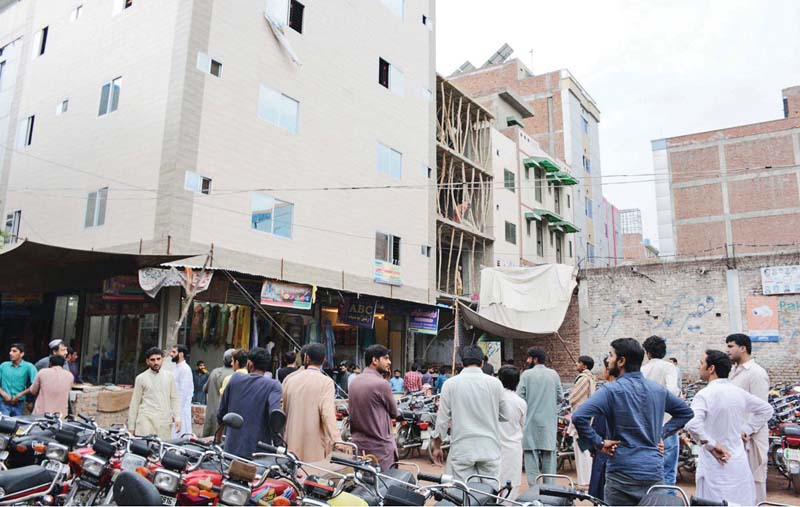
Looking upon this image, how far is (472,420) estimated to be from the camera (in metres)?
4.93

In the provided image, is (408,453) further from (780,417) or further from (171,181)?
(171,181)

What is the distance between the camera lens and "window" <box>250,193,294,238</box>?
15484 mm

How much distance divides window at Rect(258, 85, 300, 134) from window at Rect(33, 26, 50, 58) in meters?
9.14

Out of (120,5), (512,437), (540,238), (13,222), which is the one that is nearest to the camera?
(512,437)

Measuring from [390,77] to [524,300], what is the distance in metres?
9.61

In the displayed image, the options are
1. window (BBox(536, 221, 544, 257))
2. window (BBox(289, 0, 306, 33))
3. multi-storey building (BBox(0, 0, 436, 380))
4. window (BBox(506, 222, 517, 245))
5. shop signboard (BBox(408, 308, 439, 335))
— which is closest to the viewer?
multi-storey building (BBox(0, 0, 436, 380))

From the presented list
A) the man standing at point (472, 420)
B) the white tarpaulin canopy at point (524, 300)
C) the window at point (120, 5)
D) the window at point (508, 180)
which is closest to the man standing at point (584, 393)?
the man standing at point (472, 420)

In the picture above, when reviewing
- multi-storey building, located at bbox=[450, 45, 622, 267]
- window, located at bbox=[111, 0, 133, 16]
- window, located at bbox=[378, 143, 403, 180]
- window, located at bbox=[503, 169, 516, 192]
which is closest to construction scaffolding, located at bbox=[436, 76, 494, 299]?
window, located at bbox=[503, 169, 516, 192]

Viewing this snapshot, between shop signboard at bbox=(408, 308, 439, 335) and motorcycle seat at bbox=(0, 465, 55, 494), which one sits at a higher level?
shop signboard at bbox=(408, 308, 439, 335)

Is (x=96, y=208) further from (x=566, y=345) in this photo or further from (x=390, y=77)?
(x=566, y=345)

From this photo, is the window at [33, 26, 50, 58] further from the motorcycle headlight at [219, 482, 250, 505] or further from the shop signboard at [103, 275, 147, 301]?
the motorcycle headlight at [219, 482, 250, 505]

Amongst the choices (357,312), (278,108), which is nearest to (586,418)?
(278,108)

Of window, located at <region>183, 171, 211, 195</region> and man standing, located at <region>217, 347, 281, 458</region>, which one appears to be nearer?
man standing, located at <region>217, 347, 281, 458</region>

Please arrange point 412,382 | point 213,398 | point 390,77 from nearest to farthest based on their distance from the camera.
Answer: point 213,398
point 412,382
point 390,77
